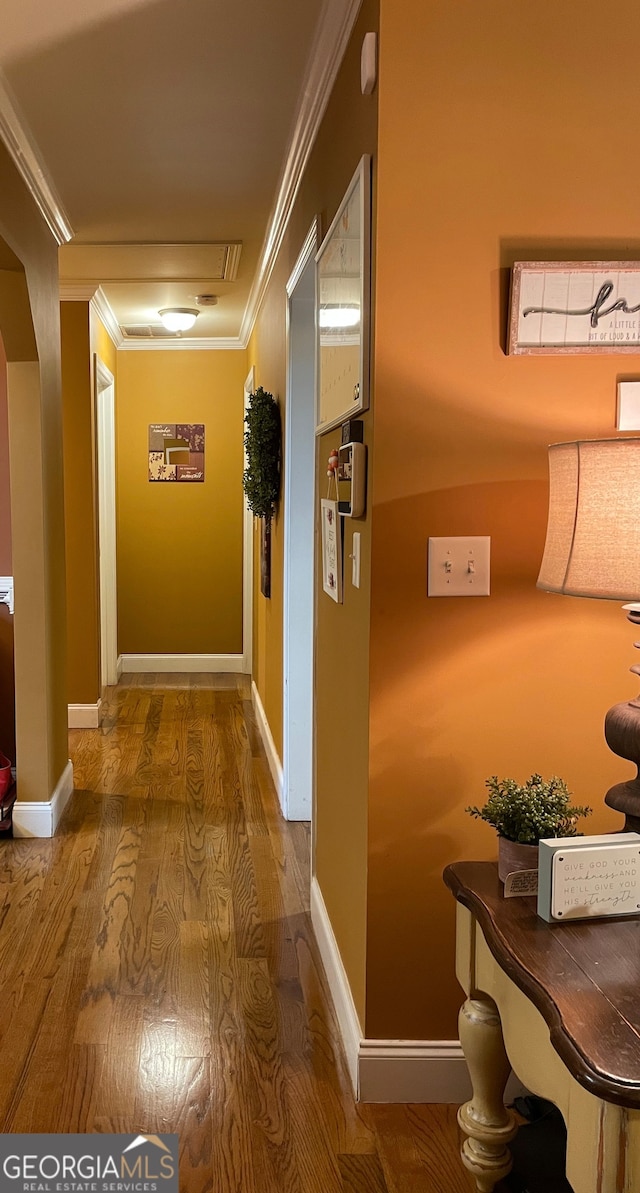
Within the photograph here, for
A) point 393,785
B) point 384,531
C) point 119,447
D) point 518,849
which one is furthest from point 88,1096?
point 119,447

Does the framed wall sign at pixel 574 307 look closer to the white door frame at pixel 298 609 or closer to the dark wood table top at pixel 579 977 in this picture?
the dark wood table top at pixel 579 977

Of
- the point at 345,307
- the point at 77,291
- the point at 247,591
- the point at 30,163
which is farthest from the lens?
the point at 247,591

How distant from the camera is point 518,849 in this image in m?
1.55

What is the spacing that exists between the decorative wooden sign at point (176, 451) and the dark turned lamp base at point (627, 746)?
588 centimetres

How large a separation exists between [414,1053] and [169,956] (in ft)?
3.13

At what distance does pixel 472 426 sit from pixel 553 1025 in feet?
3.73

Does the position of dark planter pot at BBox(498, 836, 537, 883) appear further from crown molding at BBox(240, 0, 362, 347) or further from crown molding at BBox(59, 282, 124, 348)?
crown molding at BBox(59, 282, 124, 348)

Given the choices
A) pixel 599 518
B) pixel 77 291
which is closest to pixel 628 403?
pixel 599 518

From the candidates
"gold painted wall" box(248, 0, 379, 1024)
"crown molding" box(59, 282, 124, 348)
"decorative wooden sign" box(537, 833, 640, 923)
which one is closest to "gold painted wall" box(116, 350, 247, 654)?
"crown molding" box(59, 282, 124, 348)

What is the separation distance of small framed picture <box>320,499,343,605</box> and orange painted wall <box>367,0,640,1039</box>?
1.50 ft

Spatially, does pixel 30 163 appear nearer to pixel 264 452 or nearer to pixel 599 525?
pixel 264 452

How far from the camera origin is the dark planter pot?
1.55m

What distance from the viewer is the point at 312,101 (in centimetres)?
274

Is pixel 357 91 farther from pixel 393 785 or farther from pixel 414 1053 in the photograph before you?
pixel 414 1053
